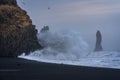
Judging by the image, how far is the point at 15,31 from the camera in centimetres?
7694

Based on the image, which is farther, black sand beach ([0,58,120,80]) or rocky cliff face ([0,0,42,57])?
rocky cliff face ([0,0,42,57])

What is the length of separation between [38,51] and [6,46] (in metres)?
6.93

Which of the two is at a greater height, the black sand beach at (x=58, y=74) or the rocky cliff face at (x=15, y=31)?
the rocky cliff face at (x=15, y=31)

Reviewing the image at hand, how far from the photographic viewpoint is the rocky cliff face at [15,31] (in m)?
75.6

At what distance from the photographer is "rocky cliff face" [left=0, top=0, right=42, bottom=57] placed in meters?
75.6

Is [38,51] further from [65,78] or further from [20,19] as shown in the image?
[65,78]

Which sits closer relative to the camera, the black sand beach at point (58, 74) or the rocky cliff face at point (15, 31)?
the black sand beach at point (58, 74)

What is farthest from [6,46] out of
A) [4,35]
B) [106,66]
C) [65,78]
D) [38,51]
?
[65,78]

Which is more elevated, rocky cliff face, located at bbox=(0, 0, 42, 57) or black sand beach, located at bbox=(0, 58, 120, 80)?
rocky cliff face, located at bbox=(0, 0, 42, 57)

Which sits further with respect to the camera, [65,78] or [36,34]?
[36,34]

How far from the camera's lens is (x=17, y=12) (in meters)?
79.4

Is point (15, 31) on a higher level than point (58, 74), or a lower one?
higher

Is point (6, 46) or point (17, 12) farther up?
point (17, 12)

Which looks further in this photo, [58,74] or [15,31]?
[15,31]
